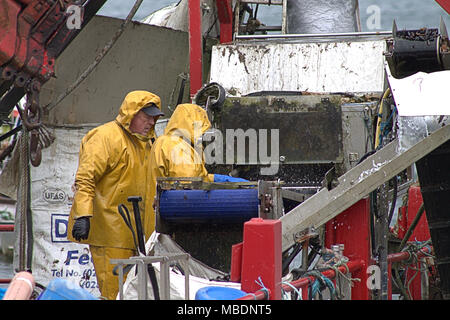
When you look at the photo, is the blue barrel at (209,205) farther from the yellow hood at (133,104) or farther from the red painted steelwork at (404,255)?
the red painted steelwork at (404,255)

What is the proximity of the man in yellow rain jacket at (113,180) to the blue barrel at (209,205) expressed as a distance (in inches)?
33.4

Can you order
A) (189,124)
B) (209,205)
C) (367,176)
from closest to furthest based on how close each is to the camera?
(367,176), (209,205), (189,124)

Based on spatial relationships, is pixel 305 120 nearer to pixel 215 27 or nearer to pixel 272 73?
pixel 272 73

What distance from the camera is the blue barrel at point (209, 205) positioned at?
4.05 metres

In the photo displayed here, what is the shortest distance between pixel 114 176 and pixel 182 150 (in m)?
0.60

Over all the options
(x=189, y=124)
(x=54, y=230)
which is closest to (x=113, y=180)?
(x=189, y=124)

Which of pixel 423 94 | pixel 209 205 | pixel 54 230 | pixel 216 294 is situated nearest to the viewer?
pixel 216 294

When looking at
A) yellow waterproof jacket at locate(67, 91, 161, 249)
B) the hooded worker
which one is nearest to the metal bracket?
the hooded worker

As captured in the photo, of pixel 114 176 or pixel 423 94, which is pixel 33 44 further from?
pixel 423 94

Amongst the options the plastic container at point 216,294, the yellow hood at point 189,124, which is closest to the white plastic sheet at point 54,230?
the yellow hood at point 189,124

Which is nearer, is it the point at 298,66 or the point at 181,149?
the point at 181,149

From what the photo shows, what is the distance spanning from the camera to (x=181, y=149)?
485cm

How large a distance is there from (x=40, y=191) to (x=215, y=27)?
107 inches
